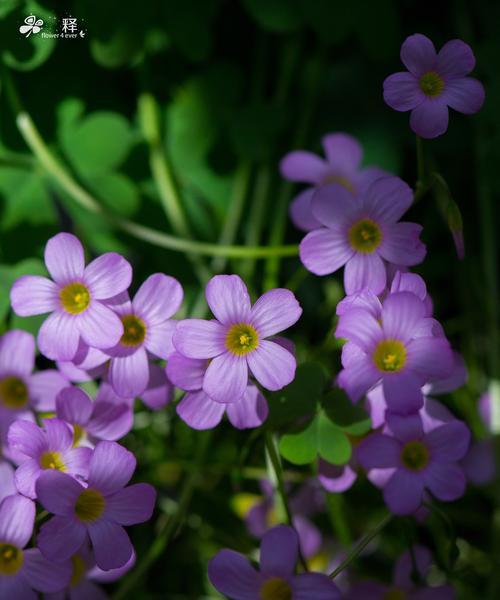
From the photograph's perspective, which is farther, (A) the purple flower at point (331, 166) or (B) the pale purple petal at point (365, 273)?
(A) the purple flower at point (331, 166)

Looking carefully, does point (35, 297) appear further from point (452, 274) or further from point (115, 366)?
point (452, 274)

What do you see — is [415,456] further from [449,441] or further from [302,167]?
[302,167]

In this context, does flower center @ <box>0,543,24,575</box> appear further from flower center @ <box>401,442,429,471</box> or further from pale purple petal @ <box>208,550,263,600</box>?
flower center @ <box>401,442,429,471</box>

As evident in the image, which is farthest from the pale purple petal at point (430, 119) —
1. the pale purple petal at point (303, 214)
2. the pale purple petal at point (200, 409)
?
the pale purple petal at point (200, 409)

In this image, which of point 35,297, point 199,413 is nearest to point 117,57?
point 35,297

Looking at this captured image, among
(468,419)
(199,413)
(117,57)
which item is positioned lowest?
(468,419)

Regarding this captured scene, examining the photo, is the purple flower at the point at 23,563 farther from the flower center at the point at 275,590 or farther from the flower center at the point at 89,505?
the flower center at the point at 275,590

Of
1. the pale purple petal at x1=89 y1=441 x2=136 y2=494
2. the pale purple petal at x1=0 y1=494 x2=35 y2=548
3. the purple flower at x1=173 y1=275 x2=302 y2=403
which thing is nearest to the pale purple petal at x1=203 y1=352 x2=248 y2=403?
the purple flower at x1=173 y1=275 x2=302 y2=403
